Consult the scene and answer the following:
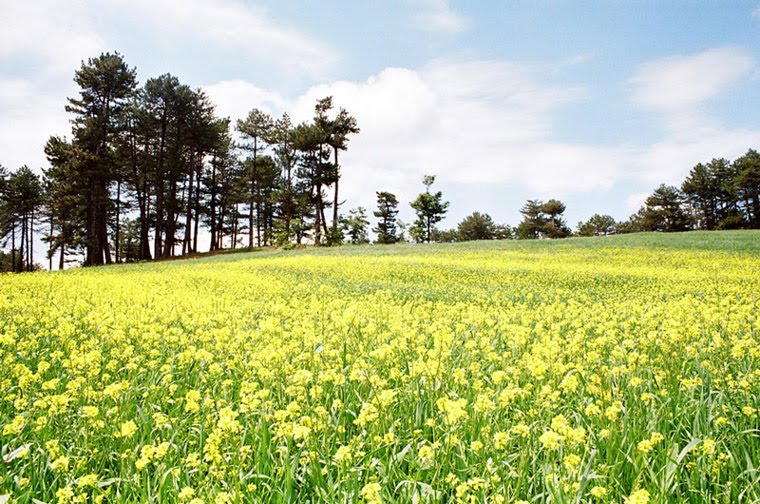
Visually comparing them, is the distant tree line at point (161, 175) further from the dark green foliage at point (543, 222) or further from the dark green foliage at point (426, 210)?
the dark green foliage at point (543, 222)

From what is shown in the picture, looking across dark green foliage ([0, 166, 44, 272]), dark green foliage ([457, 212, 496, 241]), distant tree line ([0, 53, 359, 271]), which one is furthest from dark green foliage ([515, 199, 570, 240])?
dark green foliage ([0, 166, 44, 272])

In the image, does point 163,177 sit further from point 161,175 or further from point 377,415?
point 377,415

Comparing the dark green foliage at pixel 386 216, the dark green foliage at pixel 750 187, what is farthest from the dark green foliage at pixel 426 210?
the dark green foliage at pixel 750 187

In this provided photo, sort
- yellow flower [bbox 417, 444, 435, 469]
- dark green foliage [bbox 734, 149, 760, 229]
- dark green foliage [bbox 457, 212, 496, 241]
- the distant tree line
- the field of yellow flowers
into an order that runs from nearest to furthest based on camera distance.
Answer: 1. yellow flower [bbox 417, 444, 435, 469]
2. the field of yellow flowers
3. the distant tree line
4. dark green foliage [bbox 734, 149, 760, 229]
5. dark green foliage [bbox 457, 212, 496, 241]

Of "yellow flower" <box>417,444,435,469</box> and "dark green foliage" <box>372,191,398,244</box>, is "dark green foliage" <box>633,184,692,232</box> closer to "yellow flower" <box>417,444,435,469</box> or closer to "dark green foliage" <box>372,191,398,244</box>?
"dark green foliage" <box>372,191,398,244</box>

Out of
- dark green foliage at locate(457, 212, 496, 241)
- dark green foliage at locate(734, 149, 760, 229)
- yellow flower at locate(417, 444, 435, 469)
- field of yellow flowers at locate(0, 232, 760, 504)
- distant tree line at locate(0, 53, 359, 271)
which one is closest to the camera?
yellow flower at locate(417, 444, 435, 469)

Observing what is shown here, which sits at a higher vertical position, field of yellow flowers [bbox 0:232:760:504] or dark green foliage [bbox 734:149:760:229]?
dark green foliage [bbox 734:149:760:229]

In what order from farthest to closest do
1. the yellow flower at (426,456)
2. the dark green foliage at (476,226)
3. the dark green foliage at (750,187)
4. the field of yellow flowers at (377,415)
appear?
1. the dark green foliage at (476,226)
2. the dark green foliage at (750,187)
3. the field of yellow flowers at (377,415)
4. the yellow flower at (426,456)

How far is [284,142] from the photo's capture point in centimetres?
5359

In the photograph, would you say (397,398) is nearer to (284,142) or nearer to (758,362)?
(758,362)

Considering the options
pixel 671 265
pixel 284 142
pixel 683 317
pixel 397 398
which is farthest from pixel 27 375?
pixel 284 142

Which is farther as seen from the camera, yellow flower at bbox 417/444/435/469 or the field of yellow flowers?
the field of yellow flowers

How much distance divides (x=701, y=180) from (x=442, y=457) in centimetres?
8768

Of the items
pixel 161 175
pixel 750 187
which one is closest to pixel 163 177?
pixel 161 175
